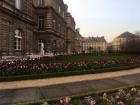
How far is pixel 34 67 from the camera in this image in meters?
15.6

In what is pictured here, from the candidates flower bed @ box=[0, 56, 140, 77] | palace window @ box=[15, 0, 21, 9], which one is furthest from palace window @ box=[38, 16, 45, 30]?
flower bed @ box=[0, 56, 140, 77]

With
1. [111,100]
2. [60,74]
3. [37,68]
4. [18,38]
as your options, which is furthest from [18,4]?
[111,100]

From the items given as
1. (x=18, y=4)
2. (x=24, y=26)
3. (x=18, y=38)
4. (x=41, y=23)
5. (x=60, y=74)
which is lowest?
(x=60, y=74)

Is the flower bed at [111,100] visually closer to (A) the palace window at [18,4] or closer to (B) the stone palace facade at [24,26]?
(B) the stone palace facade at [24,26]

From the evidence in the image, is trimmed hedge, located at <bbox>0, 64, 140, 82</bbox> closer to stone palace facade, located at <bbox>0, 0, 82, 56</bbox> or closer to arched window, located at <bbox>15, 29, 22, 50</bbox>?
stone palace facade, located at <bbox>0, 0, 82, 56</bbox>

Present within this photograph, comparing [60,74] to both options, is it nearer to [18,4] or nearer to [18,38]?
[18,38]

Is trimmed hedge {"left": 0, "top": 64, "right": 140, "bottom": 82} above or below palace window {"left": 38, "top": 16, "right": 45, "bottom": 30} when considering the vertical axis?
below

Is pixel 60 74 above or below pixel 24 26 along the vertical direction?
below

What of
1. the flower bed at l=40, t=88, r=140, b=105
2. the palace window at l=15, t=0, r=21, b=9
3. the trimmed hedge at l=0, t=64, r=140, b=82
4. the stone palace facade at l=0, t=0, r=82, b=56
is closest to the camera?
the flower bed at l=40, t=88, r=140, b=105

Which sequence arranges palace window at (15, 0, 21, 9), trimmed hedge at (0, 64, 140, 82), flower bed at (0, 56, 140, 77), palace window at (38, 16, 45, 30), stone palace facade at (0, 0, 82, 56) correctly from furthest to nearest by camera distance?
palace window at (38, 16, 45, 30) → palace window at (15, 0, 21, 9) → stone palace facade at (0, 0, 82, 56) → flower bed at (0, 56, 140, 77) → trimmed hedge at (0, 64, 140, 82)

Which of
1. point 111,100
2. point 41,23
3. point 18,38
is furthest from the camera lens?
point 41,23

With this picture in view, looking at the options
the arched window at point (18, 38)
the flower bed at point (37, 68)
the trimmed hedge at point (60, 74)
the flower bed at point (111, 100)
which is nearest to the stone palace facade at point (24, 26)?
the arched window at point (18, 38)

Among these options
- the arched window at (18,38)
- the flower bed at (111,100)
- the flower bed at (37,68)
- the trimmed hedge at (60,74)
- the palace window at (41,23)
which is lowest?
the flower bed at (111,100)

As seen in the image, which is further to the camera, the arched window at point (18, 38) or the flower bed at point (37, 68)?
the arched window at point (18, 38)
